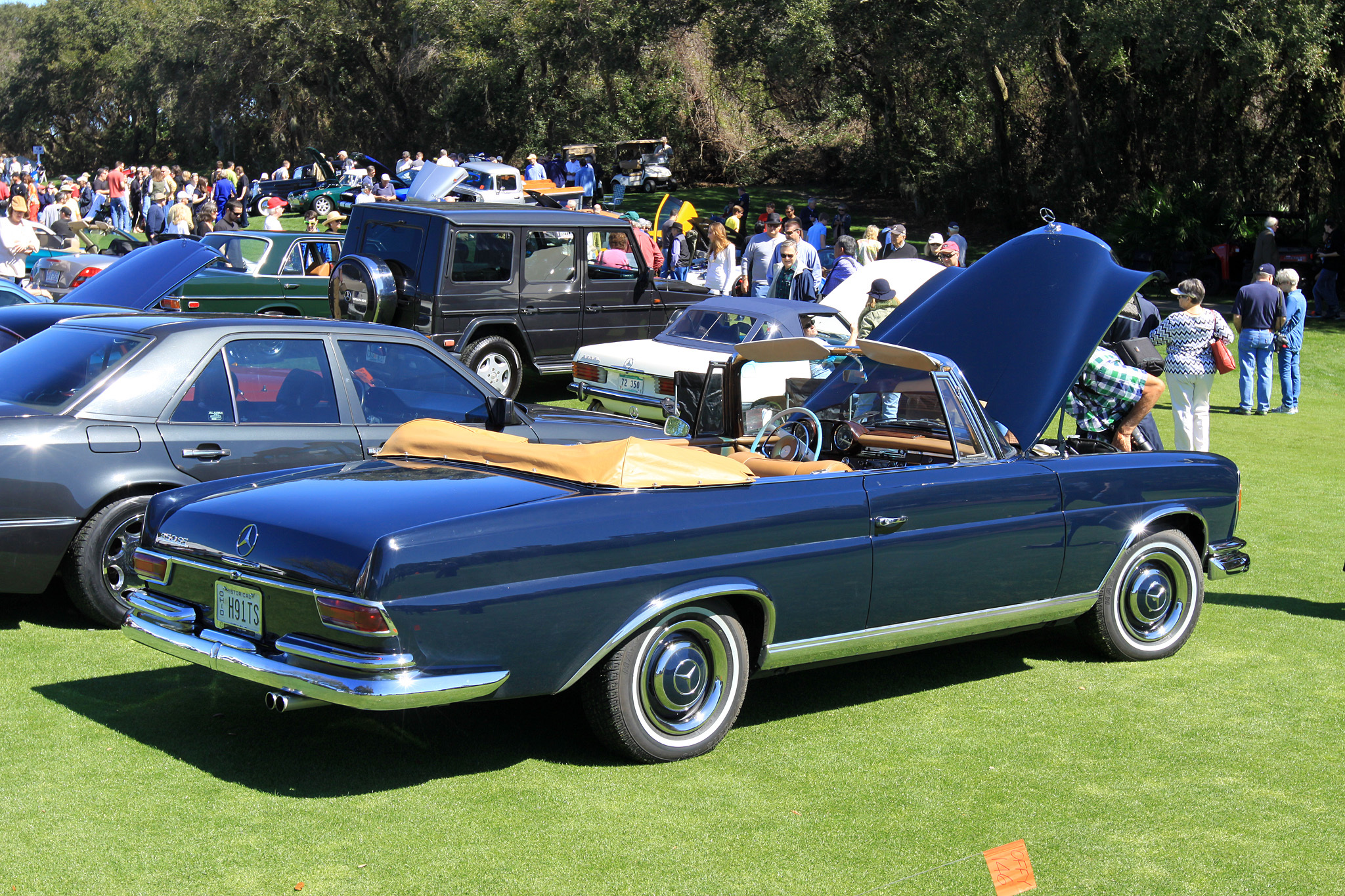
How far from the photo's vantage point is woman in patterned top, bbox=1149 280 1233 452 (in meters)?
10.9

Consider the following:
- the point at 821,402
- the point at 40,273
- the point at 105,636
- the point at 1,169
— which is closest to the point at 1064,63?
the point at 40,273

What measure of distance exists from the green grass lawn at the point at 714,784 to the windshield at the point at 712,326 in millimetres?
6360

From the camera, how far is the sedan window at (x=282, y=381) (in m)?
6.38

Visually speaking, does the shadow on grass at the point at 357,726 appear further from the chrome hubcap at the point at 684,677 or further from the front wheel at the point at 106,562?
the front wheel at the point at 106,562

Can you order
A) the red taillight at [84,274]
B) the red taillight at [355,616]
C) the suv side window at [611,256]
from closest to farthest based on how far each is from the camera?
the red taillight at [355,616] < the suv side window at [611,256] < the red taillight at [84,274]

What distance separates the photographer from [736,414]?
622cm

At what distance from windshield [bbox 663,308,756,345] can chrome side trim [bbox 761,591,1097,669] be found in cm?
662

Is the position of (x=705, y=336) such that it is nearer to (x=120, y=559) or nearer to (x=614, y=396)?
(x=614, y=396)

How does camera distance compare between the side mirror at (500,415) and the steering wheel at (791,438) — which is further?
the side mirror at (500,415)

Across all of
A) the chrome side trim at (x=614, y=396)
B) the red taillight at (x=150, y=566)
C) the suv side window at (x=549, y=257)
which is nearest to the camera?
the red taillight at (x=150, y=566)

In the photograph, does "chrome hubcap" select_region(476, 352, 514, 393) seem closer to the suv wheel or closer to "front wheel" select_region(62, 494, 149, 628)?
the suv wheel

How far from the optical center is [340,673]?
400cm

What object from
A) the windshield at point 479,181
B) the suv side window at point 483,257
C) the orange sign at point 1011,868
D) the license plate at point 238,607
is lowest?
the orange sign at point 1011,868

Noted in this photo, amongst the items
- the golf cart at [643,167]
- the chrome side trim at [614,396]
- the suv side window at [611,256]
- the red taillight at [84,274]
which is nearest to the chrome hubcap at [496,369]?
the chrome side trim at [614,396]
